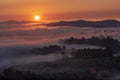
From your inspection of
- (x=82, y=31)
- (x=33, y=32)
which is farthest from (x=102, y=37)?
(x=33, y=32)

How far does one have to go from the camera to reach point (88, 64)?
426ft

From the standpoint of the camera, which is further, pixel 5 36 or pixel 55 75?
pixel 5 36

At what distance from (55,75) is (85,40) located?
60.7m

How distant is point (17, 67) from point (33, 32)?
52930 mm

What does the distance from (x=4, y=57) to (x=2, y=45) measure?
21.3 feet

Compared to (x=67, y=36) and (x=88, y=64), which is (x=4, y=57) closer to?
(x=88, y=64)

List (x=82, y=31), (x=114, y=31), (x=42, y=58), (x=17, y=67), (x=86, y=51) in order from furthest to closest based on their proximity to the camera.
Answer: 1. (x=114, y=31)
2. (x=82, y=31)
3. (x=86, y=51)
4. (x=42, y=58)
5. (x=17, y=67)

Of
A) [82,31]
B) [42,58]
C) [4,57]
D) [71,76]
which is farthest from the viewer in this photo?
[82,31]

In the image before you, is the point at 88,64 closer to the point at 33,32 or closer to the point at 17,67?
the point at 17,67

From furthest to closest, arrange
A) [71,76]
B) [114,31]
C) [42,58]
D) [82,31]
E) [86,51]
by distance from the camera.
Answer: [114,31], [82,31], [86,51], [42,58], [71,76]

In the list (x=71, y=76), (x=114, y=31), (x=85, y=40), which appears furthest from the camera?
(x=114, y=31)

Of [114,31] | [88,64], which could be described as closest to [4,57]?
[88,64]

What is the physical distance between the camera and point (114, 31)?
188750mm

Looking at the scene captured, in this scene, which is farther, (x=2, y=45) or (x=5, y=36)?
(x=5, y=36)
